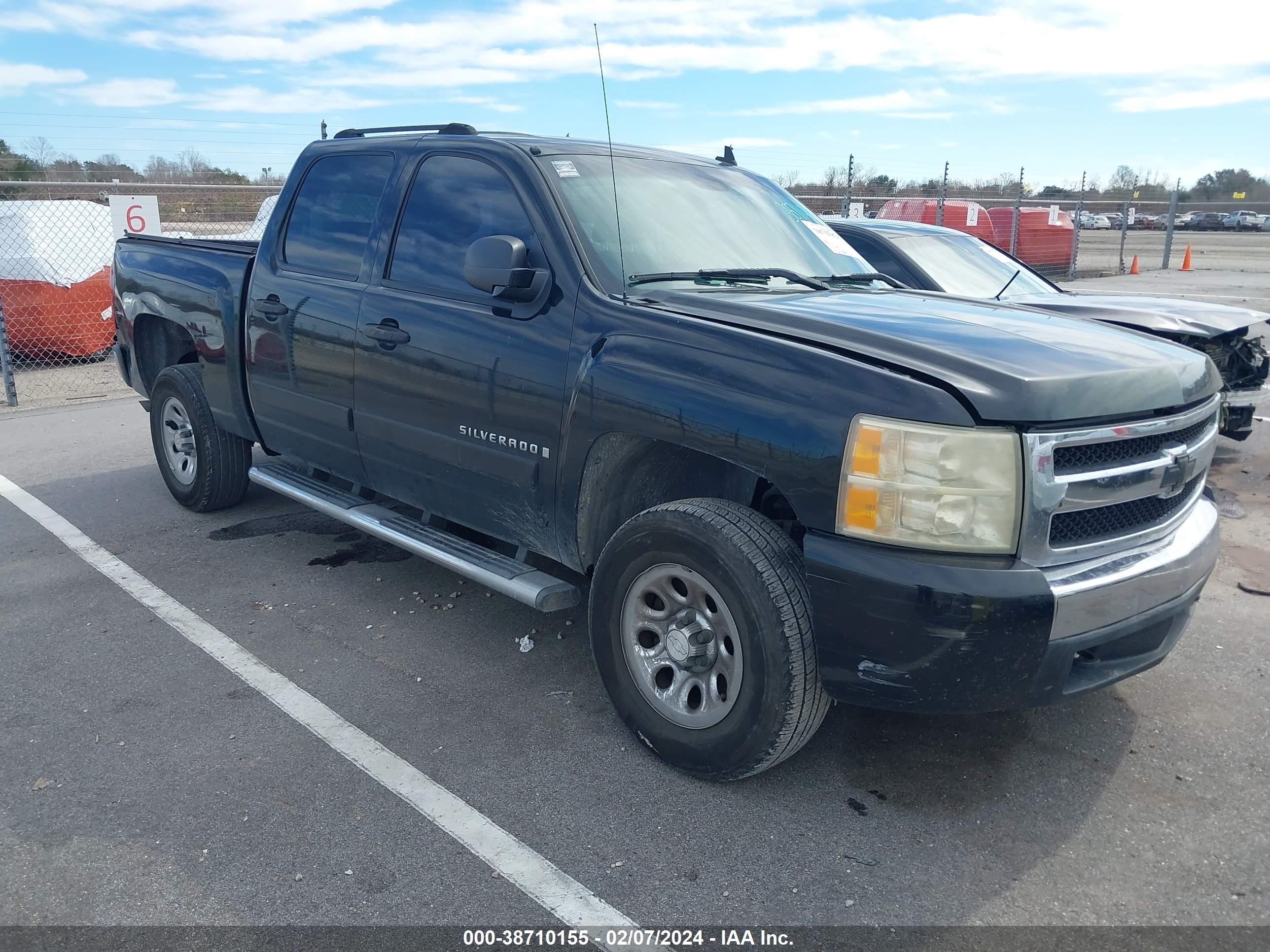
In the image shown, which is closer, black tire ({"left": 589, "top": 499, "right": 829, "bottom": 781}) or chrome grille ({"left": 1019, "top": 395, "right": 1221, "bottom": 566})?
chrome grille ({"left": 1019, "top": 395, "right": 1221, "bottom": 566})

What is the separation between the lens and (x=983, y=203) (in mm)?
32625

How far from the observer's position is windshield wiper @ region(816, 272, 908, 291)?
14.0ft

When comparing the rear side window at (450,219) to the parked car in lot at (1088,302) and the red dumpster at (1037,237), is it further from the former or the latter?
the red dumpster at (1037,237)

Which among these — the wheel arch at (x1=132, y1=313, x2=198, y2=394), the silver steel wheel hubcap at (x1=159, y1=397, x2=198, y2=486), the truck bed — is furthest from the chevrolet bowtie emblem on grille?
the wheel arch at (x1=132, y1=313, x2=198, y2=394)

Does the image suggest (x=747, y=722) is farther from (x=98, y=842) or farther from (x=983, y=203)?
(x=983, y=203)

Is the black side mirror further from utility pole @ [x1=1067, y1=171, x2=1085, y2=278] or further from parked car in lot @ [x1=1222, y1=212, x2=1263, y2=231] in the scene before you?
parked car in lot @ [x1=1222, y1=212, x2=1263, y2=231]

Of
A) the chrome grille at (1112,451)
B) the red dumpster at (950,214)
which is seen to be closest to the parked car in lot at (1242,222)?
the red dumpster at (950,214)

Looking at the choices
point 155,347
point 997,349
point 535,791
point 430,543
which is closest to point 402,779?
point 535,791

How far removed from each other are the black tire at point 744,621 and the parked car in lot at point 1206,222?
58299 mm

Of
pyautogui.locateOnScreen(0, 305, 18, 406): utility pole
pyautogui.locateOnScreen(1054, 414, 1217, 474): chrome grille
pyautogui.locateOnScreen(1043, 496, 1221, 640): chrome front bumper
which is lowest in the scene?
pyautogui.locateOnScreen(0, 305, 18, 406): utility pole

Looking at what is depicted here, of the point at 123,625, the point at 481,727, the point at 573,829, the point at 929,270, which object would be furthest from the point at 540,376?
the point at 929,270

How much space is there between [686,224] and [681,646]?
1778 millimetres

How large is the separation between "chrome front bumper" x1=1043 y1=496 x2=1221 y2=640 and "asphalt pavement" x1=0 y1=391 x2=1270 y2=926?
68 cm

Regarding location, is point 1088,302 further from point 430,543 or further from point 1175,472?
point 430,543
